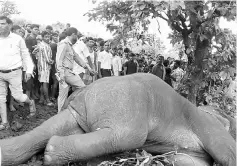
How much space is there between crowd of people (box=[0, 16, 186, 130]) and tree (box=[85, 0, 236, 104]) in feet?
3.28

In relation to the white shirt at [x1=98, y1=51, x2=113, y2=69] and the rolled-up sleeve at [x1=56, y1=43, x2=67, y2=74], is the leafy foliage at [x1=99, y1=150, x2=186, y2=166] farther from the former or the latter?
the white shirt at [x1=98, y1=51, x2=113, y2=69]

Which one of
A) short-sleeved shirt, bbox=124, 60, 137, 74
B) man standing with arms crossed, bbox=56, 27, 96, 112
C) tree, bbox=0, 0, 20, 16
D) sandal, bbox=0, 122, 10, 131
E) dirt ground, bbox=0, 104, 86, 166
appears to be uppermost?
tree, bbox=0, 0, 20, 16

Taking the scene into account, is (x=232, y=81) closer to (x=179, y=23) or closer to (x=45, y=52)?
(x=179, y=23)

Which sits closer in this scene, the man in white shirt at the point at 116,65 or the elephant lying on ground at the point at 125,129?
the elephant lying on ground at the point at 125,129

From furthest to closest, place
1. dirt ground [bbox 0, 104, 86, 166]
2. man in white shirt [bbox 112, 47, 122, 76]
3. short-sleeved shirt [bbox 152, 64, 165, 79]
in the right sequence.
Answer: man in white shirt [bbox 112, 47, 122, 76] < short-sleeved shirt [bbox 152, 64, 165, 79] < dirt ground [bbox 0, 104, 86, 166]

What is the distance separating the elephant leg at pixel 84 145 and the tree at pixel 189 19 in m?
3.21

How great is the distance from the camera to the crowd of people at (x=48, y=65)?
606 cm

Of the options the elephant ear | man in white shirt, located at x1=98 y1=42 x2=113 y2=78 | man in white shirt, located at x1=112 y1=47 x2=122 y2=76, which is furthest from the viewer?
man in white shirt, located at x1=112 y1=47 x2=122 y2=76

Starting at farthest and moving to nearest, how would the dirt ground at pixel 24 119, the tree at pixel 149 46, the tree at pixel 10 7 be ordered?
the tree at pixel 10 7, the tree at pixel 149 46, the dirt ground at pixel 24 119

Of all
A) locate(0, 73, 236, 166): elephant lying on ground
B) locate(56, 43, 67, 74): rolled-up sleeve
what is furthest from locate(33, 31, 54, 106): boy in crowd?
locate(0, 73, 236, 166): elephant lying on ground

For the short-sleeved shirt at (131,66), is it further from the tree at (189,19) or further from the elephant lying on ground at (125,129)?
the elephant lying on ground at (125,129)

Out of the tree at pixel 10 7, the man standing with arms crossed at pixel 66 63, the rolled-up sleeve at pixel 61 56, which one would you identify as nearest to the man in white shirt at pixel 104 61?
the man standing with arms crossed at pixel 66 63

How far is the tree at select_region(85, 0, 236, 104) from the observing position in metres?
6.60

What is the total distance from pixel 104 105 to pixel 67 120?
18.9 inches
